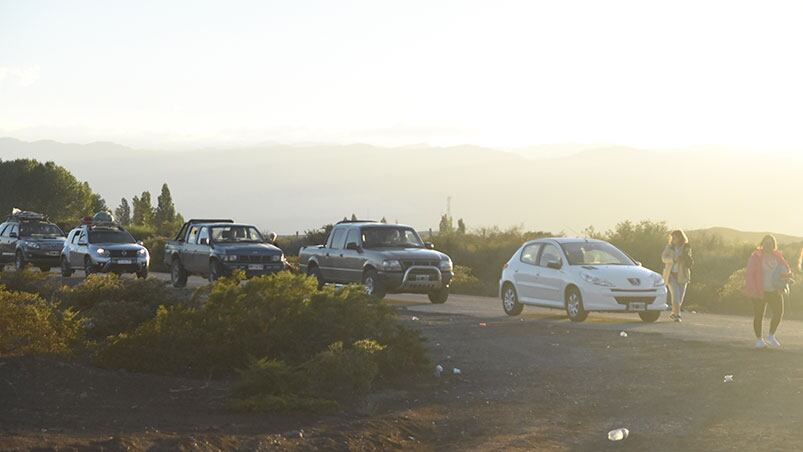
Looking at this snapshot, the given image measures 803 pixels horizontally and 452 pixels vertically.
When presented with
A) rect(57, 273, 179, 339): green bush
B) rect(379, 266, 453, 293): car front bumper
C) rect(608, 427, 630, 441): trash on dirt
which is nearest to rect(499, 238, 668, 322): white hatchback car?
rect(379, 266, 453, 293): car front bumper

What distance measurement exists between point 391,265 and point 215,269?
759cm

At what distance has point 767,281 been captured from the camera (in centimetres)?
1808

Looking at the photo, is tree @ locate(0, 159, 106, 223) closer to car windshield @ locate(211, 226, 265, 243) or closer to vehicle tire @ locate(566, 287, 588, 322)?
car windshield @ locate(211, 226, 265, 243)

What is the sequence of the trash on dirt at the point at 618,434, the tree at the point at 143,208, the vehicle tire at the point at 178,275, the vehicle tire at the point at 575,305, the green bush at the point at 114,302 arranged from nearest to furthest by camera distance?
1. the trash on dirt at the point at 618,434
2. the green bush at the point at 114,302
3. the vehicle tire at the point at 575,305
4. the vehicle tire at the point at 178,275
5. the tree at the point at 143,208

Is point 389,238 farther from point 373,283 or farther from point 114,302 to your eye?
point 114,302

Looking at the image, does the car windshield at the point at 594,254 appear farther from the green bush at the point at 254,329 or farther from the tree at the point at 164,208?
the tree at the point at 164,208

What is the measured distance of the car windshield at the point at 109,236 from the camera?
39781mm

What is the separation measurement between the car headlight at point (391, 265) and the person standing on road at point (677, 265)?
641cm

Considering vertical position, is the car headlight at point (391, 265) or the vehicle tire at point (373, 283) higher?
the car headlight at point (391, 265)

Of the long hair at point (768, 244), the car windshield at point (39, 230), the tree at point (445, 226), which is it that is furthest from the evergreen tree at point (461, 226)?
the long hair at point (768, 244)

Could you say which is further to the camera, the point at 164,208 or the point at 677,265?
the point at 164,208

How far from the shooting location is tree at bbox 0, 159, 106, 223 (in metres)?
118

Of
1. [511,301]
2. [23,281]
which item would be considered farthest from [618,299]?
[23,281]

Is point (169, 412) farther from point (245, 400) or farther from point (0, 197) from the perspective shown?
point (0, 197)
